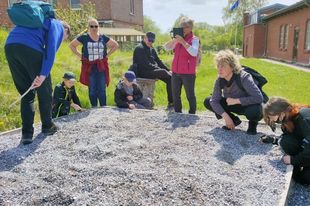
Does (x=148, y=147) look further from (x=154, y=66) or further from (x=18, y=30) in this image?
(x=154, y=66)

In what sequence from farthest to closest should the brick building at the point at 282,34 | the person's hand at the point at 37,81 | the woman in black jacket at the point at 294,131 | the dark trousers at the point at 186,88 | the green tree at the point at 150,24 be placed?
the green tree at the point at 150,24, the brick building at the point at 282,34, the dark trousers at the point at 186,88, the person's hand at the point at 37,81, the woman in black jacket at the point at 294,131

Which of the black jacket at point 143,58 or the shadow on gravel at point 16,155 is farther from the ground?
the black jacket at point 143,58

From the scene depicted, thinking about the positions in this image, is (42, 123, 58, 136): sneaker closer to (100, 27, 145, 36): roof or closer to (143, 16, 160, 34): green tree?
(100, 27, 145, 36): roof

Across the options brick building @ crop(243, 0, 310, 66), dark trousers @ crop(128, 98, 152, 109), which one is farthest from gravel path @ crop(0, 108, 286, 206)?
brick building @ crop(243, 0, 310, 66)

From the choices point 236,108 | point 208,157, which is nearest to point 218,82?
point 236,108

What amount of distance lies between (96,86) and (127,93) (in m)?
0.61

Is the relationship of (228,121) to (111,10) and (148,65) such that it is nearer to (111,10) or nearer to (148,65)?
(148,65)

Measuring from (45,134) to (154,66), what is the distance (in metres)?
3.26

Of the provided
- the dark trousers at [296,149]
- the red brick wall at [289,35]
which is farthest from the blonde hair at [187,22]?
the red brick wall at [289,35]

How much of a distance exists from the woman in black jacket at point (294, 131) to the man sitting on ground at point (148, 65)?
3849 millimetres

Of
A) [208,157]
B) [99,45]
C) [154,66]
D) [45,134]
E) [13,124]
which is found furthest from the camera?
[154,66]

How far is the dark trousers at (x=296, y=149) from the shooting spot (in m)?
3.59

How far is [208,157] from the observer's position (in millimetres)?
3980

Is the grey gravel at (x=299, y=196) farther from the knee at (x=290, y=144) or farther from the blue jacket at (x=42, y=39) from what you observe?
the blue jacket at (x=42, y=39)
